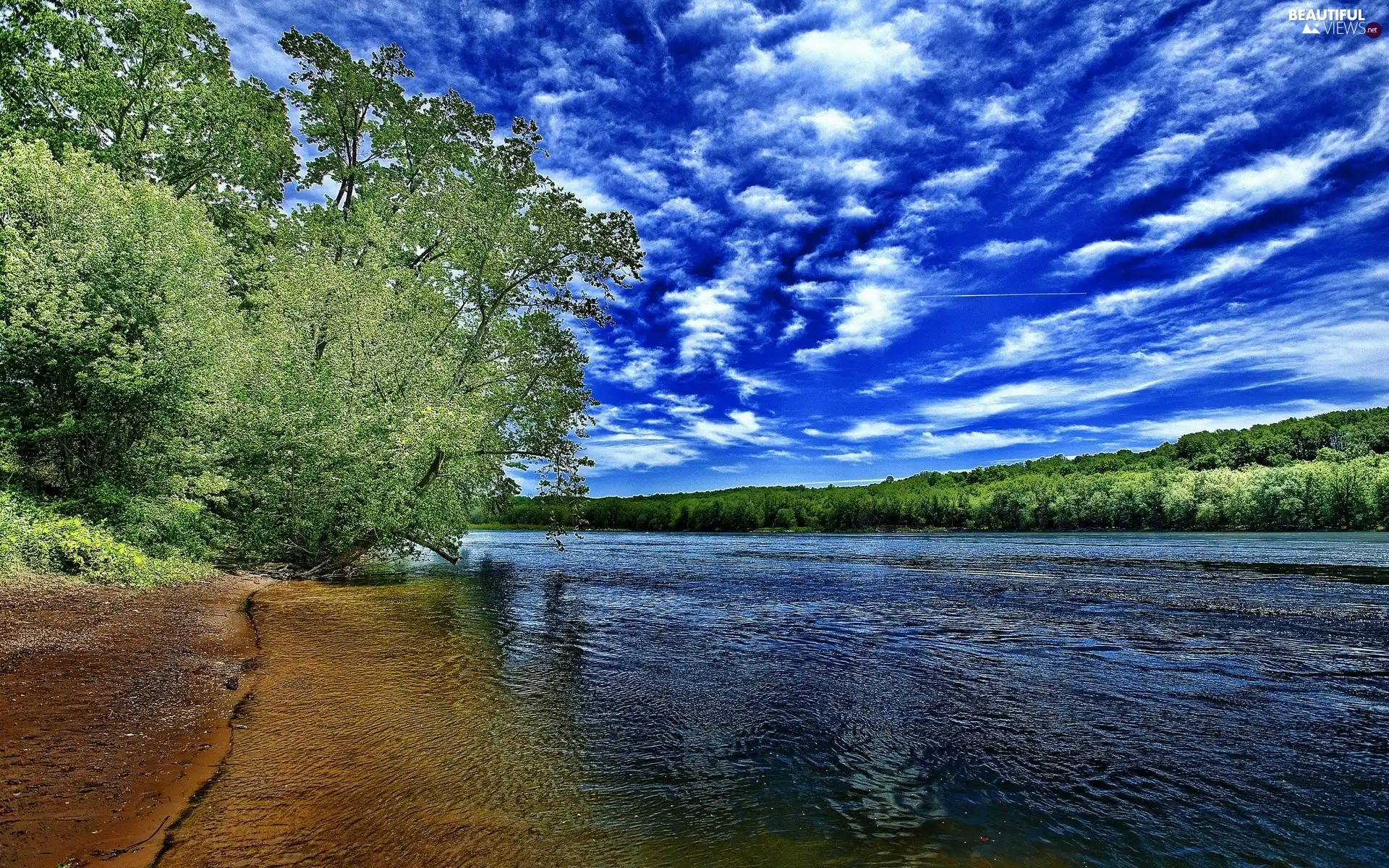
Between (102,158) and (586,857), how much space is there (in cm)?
3386

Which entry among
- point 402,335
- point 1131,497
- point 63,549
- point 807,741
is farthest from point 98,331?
point 1131,497

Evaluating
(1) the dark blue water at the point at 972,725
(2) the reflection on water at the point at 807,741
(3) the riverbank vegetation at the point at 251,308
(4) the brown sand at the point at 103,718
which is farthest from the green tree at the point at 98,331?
(1) the dark blue water at the point at 972,725

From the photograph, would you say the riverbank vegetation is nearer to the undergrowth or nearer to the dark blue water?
the undergrowth

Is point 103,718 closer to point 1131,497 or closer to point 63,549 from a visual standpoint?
point 63,549

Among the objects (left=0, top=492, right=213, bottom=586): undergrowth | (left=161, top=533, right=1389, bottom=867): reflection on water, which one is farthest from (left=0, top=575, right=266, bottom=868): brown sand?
(left=0, top=492, right=213, bottom=586): undergrowth

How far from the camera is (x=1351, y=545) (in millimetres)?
56750

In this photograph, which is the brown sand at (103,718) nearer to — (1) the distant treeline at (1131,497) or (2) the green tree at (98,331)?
(2) the green tree at (98,331)

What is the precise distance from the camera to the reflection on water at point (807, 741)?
243 inches

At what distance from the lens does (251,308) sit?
31.0 meters

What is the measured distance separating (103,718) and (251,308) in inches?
1140

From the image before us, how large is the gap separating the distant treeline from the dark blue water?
21.2 meters

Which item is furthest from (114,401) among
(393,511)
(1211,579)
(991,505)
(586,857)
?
(991,505)

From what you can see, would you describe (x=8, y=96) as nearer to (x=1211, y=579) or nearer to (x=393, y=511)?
(x=393, y=511)

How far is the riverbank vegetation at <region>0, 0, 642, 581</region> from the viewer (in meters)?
17.3
